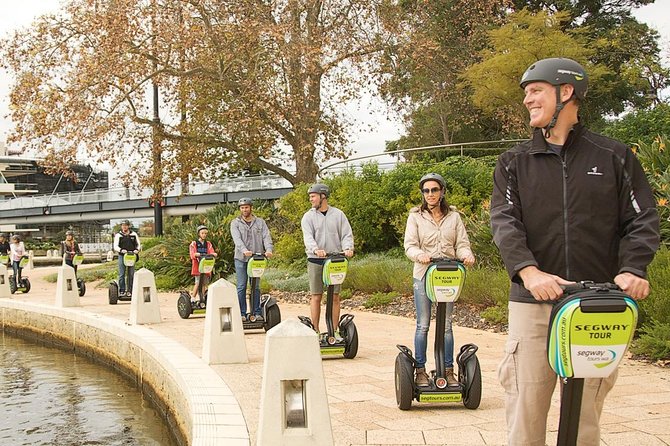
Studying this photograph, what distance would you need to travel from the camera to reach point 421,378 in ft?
20.3

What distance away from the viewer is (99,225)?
94.2m

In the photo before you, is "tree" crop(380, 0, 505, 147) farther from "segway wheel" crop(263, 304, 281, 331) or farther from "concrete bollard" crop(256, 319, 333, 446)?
"concrete bollard" crop(256, 319, 333, 446)

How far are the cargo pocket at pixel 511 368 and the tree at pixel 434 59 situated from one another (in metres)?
18.5

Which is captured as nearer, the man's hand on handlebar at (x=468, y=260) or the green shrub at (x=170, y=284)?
the man's hand on handlebar at (x=468, y=260)

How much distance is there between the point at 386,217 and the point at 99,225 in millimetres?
81065

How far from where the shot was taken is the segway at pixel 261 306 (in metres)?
11.3

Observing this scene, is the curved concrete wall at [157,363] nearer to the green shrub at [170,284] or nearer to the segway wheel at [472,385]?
the segway wheel at [472,385]

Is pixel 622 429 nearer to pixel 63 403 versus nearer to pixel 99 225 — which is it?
pixel 63 403

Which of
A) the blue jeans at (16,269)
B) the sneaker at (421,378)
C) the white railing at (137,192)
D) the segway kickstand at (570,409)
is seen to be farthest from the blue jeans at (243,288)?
the blue jeans at (16,269)

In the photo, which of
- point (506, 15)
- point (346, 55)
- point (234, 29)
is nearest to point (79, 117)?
point (234, 29)

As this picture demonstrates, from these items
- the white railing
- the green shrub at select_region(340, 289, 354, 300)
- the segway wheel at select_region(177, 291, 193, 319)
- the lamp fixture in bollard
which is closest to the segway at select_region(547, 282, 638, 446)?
the lamp fixture in bollard

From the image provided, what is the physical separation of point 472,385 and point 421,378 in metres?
0.40

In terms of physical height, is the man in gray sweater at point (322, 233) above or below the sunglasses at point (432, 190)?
below

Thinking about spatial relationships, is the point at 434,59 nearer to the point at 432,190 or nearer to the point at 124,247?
the point at 124,247
